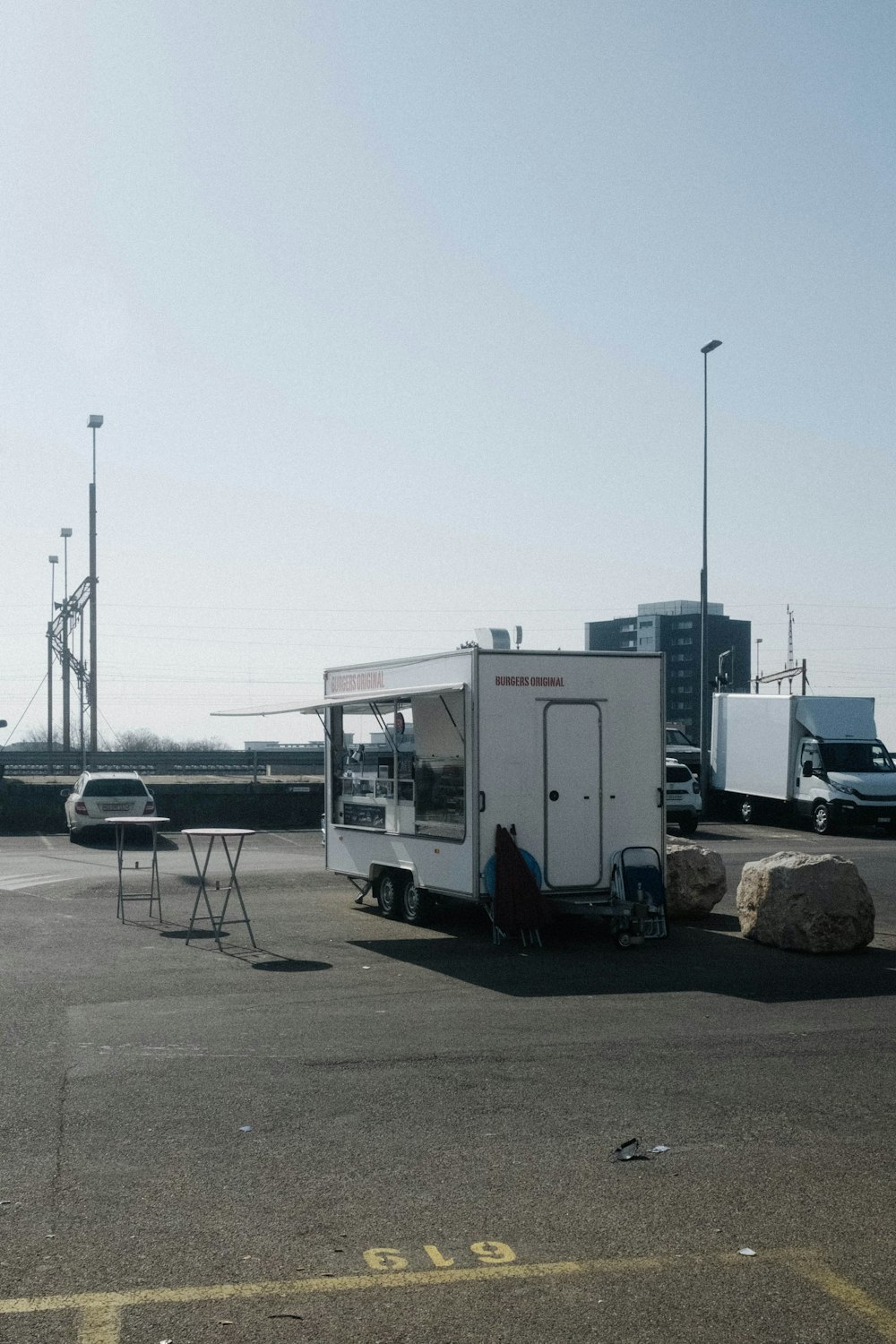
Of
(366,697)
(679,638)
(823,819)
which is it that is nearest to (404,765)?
(366,697)

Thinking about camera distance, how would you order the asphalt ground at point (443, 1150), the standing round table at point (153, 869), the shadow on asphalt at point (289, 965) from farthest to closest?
the standing round table at point (153, 869) → the shadow on asphalt at point (289, 965) → the asphalt ground at point (443, 1150)

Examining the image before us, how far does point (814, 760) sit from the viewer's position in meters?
33.6

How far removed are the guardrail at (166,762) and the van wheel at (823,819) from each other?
14.4 m

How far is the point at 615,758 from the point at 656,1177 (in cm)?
871

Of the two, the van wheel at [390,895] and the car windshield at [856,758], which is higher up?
the car windshield at [856,758]

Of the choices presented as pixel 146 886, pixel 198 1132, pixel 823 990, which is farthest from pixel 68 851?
pixel 198 1132

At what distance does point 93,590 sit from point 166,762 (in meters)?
9.03

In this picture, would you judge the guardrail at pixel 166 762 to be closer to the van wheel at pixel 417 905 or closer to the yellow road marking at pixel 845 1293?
the van wheel at pixel 417 905

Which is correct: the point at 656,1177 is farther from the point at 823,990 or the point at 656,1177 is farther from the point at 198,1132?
the point at 823,990

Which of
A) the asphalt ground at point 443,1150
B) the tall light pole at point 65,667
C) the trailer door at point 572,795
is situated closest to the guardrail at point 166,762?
the tall light pole at point 65,667

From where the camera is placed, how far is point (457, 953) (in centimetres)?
1384

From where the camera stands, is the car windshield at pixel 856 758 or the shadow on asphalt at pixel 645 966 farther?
the car windshield at pixel 856 758

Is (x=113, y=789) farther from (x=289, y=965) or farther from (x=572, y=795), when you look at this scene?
(x=289, y=965)

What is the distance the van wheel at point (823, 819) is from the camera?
107ft
